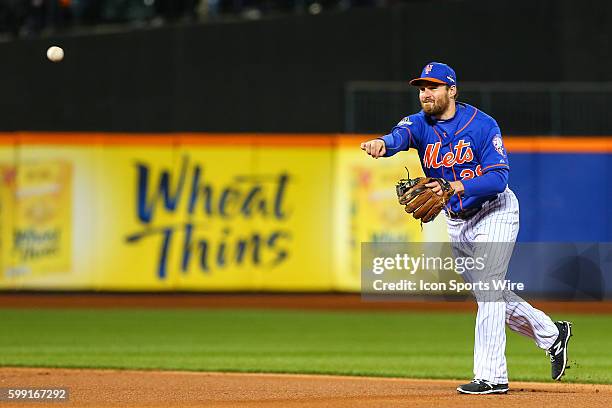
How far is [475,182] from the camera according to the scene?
260 inches

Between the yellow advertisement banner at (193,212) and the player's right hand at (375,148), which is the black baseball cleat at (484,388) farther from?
the yellow advertisement banner at (193,212)

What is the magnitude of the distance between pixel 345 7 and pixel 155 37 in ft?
9.99

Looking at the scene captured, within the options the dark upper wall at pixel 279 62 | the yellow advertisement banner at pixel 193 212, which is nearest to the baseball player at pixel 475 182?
the yellow advertisement banner at pixel 193 212

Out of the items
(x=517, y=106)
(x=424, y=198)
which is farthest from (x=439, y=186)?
(x=517, y=106)

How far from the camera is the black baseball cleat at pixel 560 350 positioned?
7090 millimetres

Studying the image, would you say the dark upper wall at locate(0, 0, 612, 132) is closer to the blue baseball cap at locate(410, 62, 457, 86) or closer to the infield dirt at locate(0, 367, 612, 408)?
the infield dirt at locate(0, 367, 612, 408)

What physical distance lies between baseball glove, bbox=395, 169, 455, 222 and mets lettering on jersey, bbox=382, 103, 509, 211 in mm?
114

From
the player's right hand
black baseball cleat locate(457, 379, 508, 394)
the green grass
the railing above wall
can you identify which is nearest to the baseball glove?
the player's right hand

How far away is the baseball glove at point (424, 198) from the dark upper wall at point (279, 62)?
12153 millimetres

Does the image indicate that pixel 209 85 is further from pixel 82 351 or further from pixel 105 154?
pixel 82 351

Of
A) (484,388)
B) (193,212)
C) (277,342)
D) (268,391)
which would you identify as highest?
(193,212)

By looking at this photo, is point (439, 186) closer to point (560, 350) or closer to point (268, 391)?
point (560, 350)

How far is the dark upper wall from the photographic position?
18.5 metres

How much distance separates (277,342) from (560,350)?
192 inches
